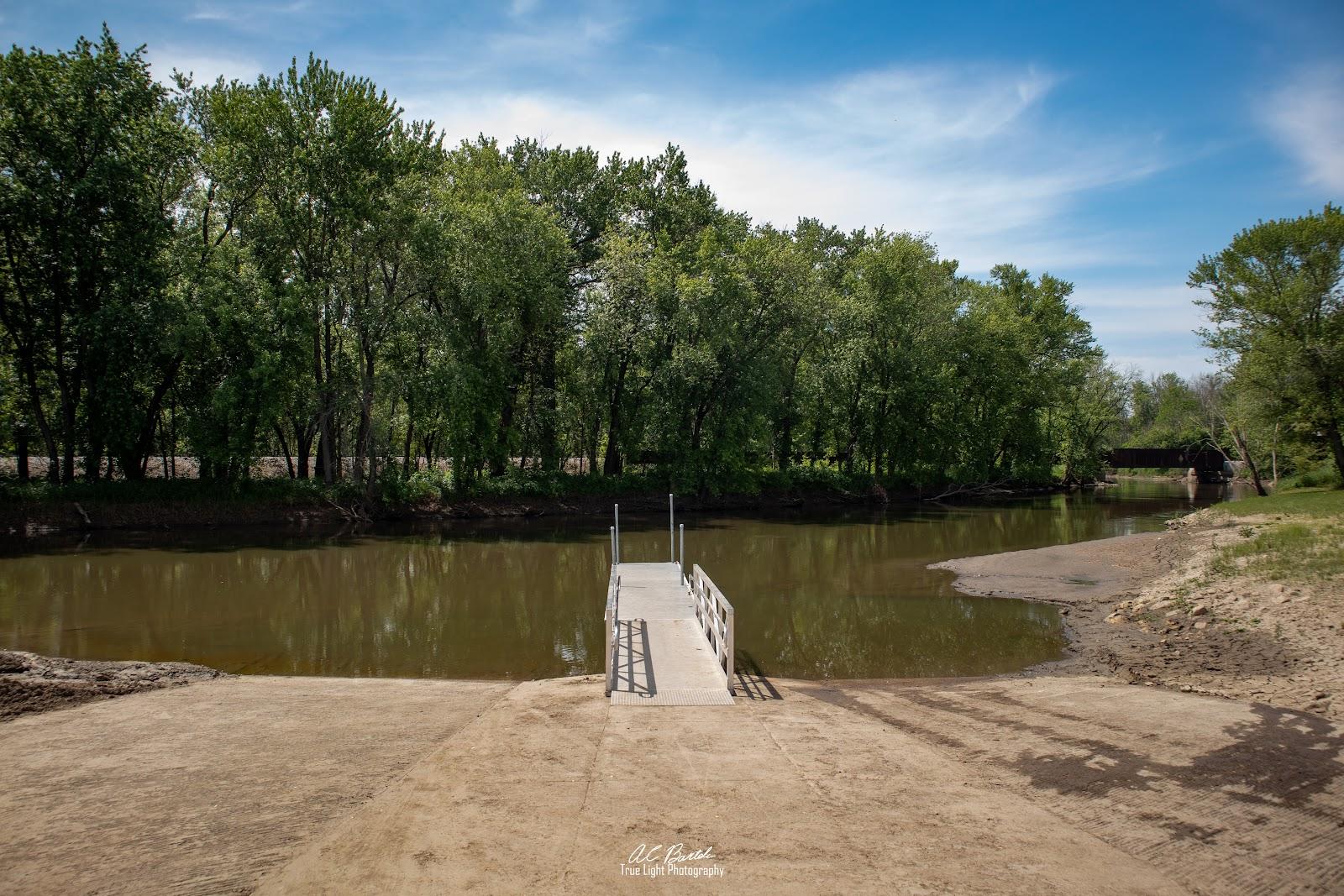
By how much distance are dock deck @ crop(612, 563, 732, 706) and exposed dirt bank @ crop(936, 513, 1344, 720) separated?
638cm

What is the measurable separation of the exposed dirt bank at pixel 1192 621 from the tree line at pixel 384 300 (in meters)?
21.0

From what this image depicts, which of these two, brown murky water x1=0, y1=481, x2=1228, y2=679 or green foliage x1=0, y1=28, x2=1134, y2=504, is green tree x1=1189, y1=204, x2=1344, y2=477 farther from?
green foliage x1=0, y1=28, x2=1134, y2=504

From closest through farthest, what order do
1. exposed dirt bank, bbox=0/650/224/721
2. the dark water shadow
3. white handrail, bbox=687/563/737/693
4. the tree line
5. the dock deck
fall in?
exposed dirt bank, bbox=0/650/224/721 → the dock deck → white handrail, bbox=687/563/737/693 → the dark water shadow → the tree line

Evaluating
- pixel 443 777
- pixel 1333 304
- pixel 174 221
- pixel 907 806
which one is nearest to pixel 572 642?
pixel 443 777

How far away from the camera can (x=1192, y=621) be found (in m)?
14.0

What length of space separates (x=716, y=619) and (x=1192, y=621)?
31.3 feet

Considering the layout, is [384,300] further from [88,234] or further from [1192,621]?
[1192,621]

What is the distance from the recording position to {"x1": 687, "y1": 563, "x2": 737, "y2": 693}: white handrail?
10.0 m

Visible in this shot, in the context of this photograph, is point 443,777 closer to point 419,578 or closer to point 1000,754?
point 1000,754

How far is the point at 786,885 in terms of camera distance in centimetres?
465

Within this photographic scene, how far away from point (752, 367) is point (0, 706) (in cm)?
3498

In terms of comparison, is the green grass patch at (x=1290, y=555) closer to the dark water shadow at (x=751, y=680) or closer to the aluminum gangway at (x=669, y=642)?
the dark water shadow at (x=751, y=680)

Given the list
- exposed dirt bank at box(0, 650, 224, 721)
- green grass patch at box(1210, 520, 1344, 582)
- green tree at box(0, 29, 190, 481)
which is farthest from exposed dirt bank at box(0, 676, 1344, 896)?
green tree at box(0, 29, 190, 481)

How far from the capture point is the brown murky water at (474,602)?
13.7 meters
